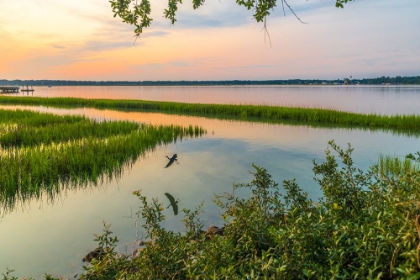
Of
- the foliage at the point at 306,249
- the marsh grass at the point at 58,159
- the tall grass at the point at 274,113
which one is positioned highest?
the tall grass at the point at 274,113

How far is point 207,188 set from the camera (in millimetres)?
7539

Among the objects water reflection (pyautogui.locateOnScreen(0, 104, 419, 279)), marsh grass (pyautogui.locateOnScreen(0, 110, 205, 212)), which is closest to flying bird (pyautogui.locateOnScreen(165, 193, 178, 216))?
water reflection (pyautogui.locateOnScreen(0, 104, 419, 279))

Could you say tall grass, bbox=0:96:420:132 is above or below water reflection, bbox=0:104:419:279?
above

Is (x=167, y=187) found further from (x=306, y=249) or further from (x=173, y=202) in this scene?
(x=306, y=249)

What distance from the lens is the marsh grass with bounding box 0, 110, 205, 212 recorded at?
6945mm

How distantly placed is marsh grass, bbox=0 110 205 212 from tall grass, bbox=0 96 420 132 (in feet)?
38.6

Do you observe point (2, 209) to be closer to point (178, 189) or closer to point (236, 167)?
point (178, 189)

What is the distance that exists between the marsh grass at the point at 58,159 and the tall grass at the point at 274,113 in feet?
38.6

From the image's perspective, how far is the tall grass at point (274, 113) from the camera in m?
18.1

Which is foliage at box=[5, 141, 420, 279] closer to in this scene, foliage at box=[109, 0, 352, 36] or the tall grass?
foliage at box=[109, 0, 352, 36]

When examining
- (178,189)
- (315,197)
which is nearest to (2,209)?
(178,189)

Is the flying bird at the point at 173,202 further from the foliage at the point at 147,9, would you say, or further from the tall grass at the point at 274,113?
the tall grass at the point at 274,113

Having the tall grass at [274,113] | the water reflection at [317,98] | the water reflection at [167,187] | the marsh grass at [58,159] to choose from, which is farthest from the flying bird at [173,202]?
the water reflection at [317,98]

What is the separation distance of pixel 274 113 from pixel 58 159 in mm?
18276
